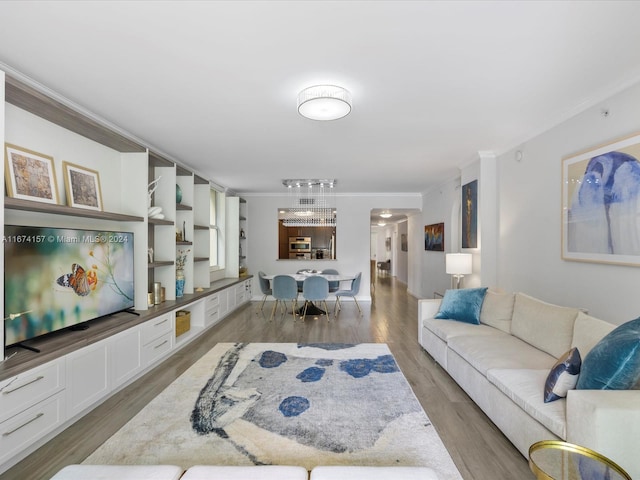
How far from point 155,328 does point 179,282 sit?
1245 mm

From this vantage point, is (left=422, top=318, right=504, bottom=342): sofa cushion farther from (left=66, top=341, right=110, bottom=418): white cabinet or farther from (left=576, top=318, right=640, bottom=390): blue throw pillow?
(left=66, top=341, right=110, bottom=418): white cabinet

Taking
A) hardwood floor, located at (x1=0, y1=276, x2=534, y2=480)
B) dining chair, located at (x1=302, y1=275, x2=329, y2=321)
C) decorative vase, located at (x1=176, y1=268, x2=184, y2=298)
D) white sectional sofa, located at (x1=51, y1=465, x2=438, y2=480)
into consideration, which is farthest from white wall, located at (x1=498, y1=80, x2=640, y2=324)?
decorative vase, located at (x1=176, y1=268, x2=184, y2=298)

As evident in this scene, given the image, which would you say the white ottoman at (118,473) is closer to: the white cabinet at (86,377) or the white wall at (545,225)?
the white cabinet at (86,377)

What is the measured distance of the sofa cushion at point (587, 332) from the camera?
212 cm

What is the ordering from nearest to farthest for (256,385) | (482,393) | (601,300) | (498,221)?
(482,393) < (601,300) < (256,385) < (498,221)

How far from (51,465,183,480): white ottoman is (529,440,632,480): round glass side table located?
1385mm

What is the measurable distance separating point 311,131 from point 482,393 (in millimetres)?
2918

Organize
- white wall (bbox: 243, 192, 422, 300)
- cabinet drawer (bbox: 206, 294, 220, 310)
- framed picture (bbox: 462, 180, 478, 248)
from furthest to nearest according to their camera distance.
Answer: white wall (bbox: 243, 192, 422, 300)
cabinet drawer (bbox: 206, 294, 220, 310)
framed picture (bbox: 462, 180, 478, 248)

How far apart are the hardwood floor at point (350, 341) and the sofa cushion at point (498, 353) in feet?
1.25

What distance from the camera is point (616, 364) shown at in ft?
5.36

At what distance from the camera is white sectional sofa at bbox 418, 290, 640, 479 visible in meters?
1.46

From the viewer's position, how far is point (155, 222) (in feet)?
12.5

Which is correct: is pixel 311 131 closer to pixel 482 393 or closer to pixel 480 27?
pixel 480 27

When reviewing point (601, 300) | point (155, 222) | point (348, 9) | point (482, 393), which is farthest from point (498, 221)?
point (155, 222)
